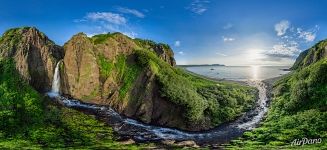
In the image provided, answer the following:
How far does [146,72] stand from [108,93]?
9.60 meters

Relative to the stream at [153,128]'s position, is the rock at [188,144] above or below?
below

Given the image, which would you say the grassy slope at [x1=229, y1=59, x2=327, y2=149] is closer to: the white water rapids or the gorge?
the gorge

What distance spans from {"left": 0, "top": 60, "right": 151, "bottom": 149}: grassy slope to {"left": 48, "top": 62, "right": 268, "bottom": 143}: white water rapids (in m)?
3.31

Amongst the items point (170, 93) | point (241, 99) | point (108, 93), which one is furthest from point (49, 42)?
point (241, 99)

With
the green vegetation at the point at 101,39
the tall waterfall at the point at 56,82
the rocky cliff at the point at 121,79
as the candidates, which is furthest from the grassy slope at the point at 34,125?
the green vegetation at the point at 101,39

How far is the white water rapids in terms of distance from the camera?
187 feet

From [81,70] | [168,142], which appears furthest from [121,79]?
[168,142]

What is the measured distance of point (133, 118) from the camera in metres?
65.1

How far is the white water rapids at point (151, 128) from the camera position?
57094 millimetres

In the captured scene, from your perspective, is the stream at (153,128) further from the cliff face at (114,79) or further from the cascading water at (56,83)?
the cliff face at (114,79)

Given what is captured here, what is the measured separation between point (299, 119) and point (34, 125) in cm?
3902

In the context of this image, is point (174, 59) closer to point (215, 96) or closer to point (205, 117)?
point (215, 96)

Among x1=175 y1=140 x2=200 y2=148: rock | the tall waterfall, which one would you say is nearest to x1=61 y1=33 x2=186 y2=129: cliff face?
the tall waterfall

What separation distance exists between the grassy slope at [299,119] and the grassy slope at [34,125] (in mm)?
19210
